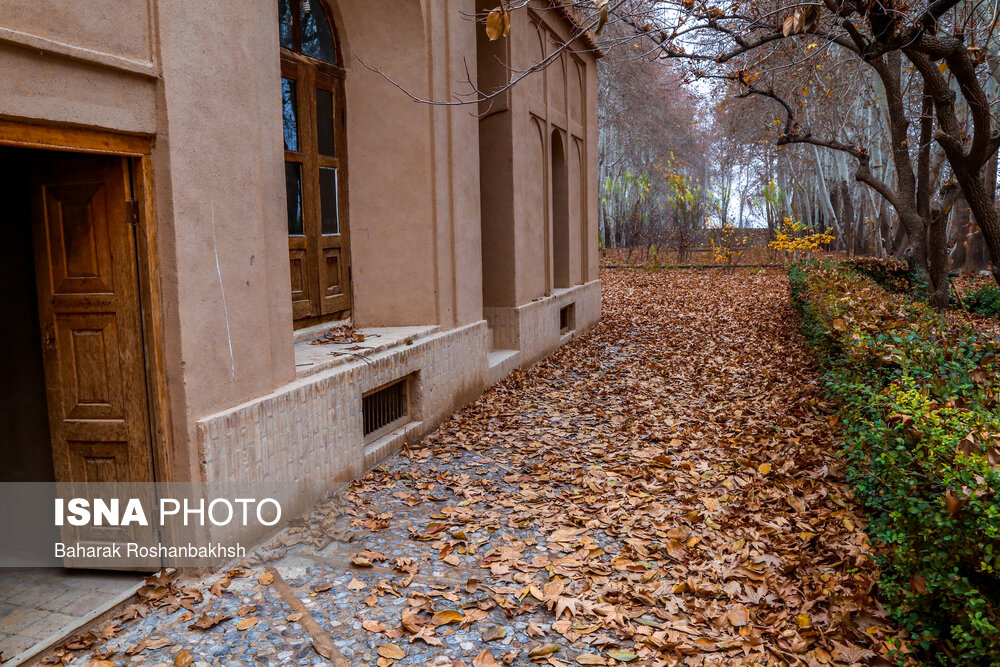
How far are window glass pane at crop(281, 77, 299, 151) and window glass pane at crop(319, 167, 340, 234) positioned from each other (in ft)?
1.95

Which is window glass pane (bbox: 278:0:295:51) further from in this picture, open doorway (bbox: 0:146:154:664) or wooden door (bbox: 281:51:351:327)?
open doorway (bbox: 0:146:154:664)

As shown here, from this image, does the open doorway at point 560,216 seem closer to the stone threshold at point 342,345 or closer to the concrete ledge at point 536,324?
the concrete ledge at point 536,324

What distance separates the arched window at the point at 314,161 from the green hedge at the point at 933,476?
4993mm

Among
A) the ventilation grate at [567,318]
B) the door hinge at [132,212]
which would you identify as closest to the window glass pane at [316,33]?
the door hinge at [132,212]

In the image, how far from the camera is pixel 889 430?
15.5ft

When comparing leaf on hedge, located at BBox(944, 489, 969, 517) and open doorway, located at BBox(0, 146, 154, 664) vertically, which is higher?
open doorway, located at BBox(0, 146, 154, 664)

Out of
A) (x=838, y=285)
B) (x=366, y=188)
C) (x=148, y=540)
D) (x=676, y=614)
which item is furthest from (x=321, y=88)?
(x=838, y=285)

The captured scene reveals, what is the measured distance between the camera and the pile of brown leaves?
4.30 metres

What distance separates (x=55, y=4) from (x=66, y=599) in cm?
330

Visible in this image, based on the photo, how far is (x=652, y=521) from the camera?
593 cm

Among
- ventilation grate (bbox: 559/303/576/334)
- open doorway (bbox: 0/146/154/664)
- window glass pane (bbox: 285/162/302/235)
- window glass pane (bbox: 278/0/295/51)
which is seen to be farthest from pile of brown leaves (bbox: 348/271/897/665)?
window glass pane (bbox: 278/0/295/51)

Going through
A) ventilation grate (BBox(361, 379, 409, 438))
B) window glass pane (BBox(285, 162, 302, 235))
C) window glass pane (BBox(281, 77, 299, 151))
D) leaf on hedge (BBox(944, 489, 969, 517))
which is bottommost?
ventilation grate (BBox(361, 379, 409, 438))

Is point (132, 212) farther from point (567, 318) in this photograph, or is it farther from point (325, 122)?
point (567, 318)

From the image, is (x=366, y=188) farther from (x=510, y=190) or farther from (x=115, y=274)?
(x=115, y=274)
